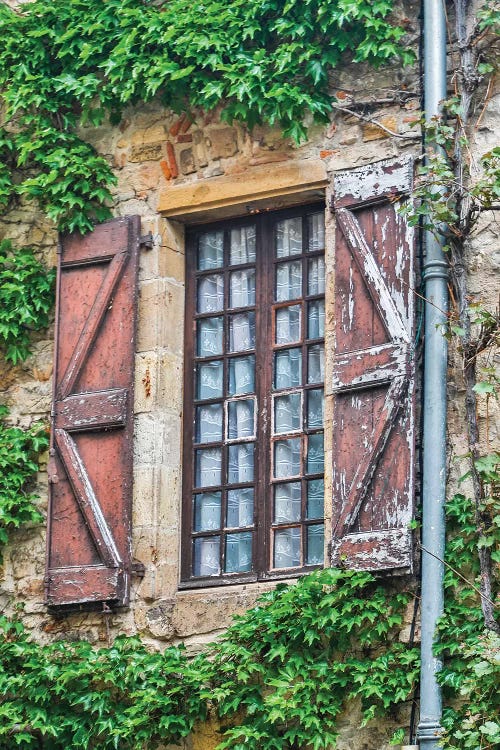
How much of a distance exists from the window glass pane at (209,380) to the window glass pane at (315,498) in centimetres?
76

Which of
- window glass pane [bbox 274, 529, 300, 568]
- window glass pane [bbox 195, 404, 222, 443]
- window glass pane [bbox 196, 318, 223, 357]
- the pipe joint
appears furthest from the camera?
window glass pane [bbox 196, 318, 223, 357]

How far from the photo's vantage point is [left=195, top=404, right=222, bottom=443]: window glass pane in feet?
28.9

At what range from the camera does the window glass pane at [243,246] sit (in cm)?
894

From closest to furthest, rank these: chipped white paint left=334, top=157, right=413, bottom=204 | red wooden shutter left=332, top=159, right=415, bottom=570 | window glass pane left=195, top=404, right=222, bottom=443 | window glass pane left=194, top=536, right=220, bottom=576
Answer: red wooden shutter left=332, top=159, right=415, bottom=570, chipped white paint left=334, top=157, right=413, bottom=204, window glass pane left=194, top=536, right=220, bottom=576, window glass pane left=195, top=404, right=222, bottom=443

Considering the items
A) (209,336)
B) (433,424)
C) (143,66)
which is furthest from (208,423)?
(143,66)

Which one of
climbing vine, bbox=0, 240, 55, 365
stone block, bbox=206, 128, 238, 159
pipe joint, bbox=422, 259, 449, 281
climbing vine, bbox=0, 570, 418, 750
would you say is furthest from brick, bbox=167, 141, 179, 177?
climbing vine, bbox=0, 570, 418, 750

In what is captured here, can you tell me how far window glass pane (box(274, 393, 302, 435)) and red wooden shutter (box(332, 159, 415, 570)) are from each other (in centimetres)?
43

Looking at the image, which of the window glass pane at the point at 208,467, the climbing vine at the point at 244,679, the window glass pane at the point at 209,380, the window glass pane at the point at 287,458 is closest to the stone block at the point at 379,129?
the window glass pane at the point at 209,380

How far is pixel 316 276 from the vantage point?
872 centimetres

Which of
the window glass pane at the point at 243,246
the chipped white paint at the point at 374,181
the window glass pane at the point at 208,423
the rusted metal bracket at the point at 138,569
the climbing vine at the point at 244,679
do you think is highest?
the chipped white paint at the point at 374,181

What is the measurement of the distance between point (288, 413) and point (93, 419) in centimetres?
99

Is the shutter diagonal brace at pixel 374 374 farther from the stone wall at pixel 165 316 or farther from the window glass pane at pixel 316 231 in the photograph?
the window glass pane at pixel 316 231

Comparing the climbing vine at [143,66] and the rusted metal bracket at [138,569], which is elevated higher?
the climbing vine at [143,66]

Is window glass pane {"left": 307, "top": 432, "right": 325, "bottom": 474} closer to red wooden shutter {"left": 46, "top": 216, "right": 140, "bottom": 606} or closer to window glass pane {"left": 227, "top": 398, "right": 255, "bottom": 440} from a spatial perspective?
window glass pane {"left": 227, "top": 398, "right": 255, "bottom": 440}
